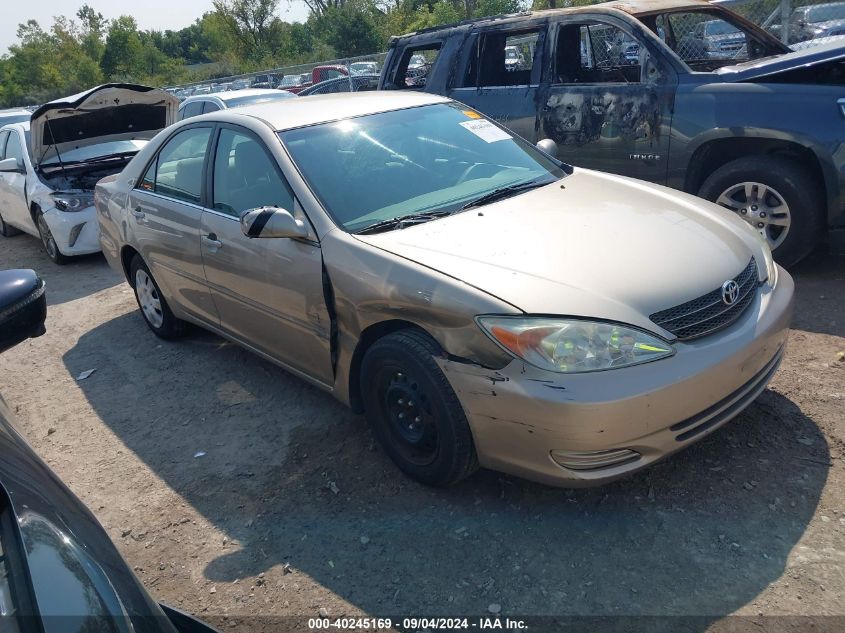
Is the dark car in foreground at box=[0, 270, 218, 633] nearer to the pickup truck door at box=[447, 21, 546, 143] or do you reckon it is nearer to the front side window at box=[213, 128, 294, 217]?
the front side window at box=[213, 128, 294, 217]

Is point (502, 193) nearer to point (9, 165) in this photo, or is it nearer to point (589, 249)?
point (589, 249)

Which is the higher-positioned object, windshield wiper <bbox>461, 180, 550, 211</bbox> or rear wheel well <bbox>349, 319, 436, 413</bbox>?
windshield wiper <bbox>461, 180, 550, 211</bbox>

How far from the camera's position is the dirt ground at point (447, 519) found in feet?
8.50

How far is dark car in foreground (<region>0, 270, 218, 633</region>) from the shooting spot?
1.25 metres

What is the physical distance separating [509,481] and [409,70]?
5.56 meters

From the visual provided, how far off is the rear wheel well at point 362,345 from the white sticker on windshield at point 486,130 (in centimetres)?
165

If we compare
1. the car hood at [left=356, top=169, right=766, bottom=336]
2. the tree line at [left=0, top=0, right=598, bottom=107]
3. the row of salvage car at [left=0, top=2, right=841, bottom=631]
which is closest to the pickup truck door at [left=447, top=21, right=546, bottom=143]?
the row of salvage car at [left=0, top=2, right=841, bottom=631]

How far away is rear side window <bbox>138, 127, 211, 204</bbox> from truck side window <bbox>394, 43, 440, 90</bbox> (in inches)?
124

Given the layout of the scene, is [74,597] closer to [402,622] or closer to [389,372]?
[402,622]

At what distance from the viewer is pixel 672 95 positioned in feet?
18.0

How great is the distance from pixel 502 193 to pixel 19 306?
2413 mm

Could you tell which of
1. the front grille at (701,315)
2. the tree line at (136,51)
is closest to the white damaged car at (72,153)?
the front grille at (701,315)

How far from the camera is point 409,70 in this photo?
7.63m

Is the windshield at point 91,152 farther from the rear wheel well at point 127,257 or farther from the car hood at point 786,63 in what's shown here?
the car hood at point 786,63
